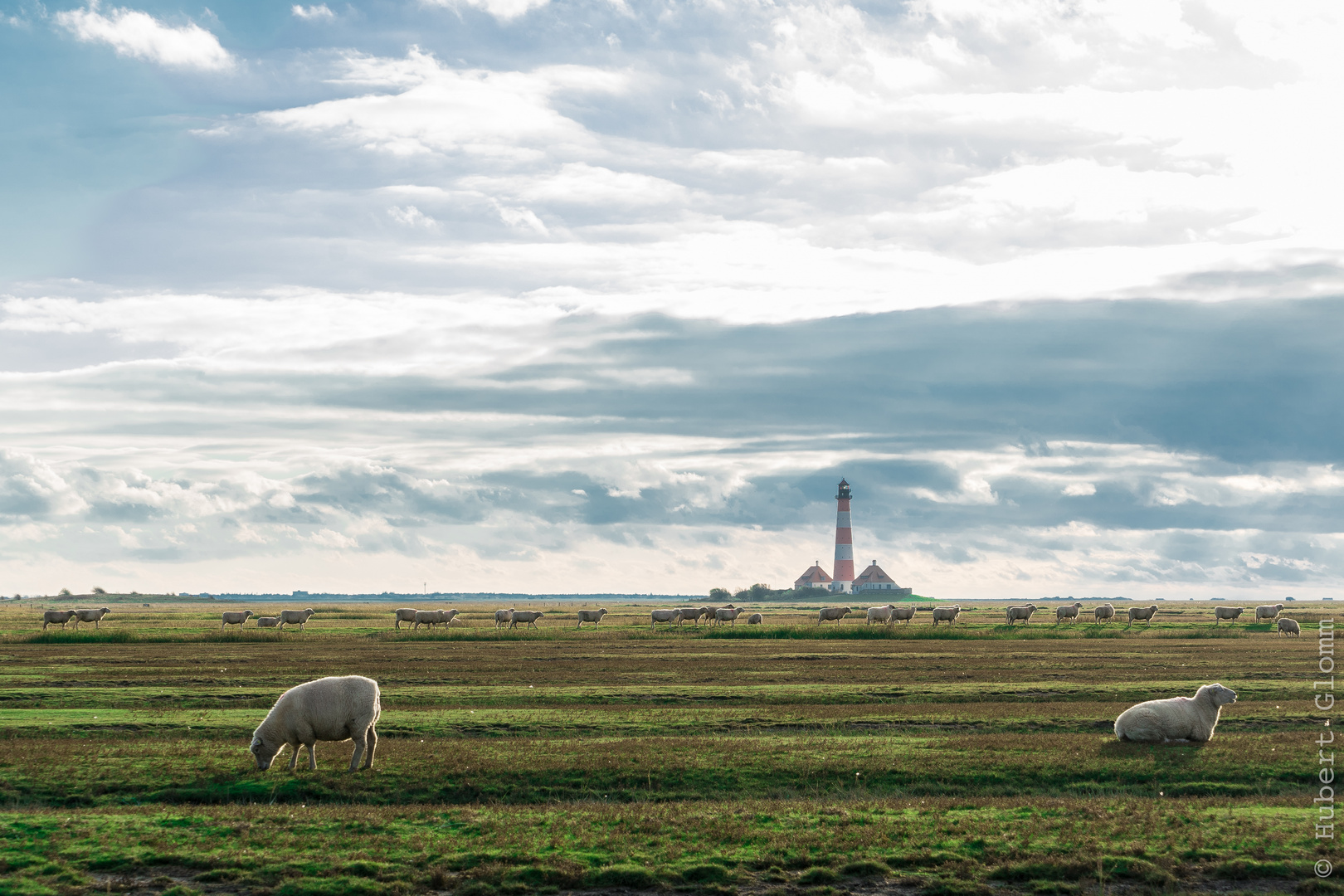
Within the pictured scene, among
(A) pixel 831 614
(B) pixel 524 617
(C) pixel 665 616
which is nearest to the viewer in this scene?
(B) pixel 524 617

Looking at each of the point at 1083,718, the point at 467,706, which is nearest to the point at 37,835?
the point at 467,706

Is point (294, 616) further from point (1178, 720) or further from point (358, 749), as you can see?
point (1178, 720)

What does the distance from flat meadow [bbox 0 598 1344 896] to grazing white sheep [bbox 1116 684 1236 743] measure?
0.53m

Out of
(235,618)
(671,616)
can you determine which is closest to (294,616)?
(235,618)

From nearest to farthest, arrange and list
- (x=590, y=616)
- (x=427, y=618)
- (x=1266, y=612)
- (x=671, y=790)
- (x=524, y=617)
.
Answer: (x=671, y=790), (x=427, y=618), (x=524, y=617), (x=1266, y=612), (x=590, y=616)

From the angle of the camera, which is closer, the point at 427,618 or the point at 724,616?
the point at 427,618

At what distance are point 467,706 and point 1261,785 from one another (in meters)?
22.9

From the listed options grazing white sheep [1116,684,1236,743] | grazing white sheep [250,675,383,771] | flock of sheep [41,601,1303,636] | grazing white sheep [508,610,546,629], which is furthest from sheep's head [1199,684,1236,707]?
grazing white sheep [508,610,546,629]

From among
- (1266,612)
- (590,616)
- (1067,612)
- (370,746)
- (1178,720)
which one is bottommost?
(590,616)

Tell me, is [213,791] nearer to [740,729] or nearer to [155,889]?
[155,889]

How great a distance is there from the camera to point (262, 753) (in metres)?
20.8

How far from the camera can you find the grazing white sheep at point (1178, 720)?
23562 millimetres

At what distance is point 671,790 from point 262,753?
30.1 ft

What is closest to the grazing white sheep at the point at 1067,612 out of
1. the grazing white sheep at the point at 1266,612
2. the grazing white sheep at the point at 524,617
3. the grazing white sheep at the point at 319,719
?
the grazing white sheep at the point at 1266,612
